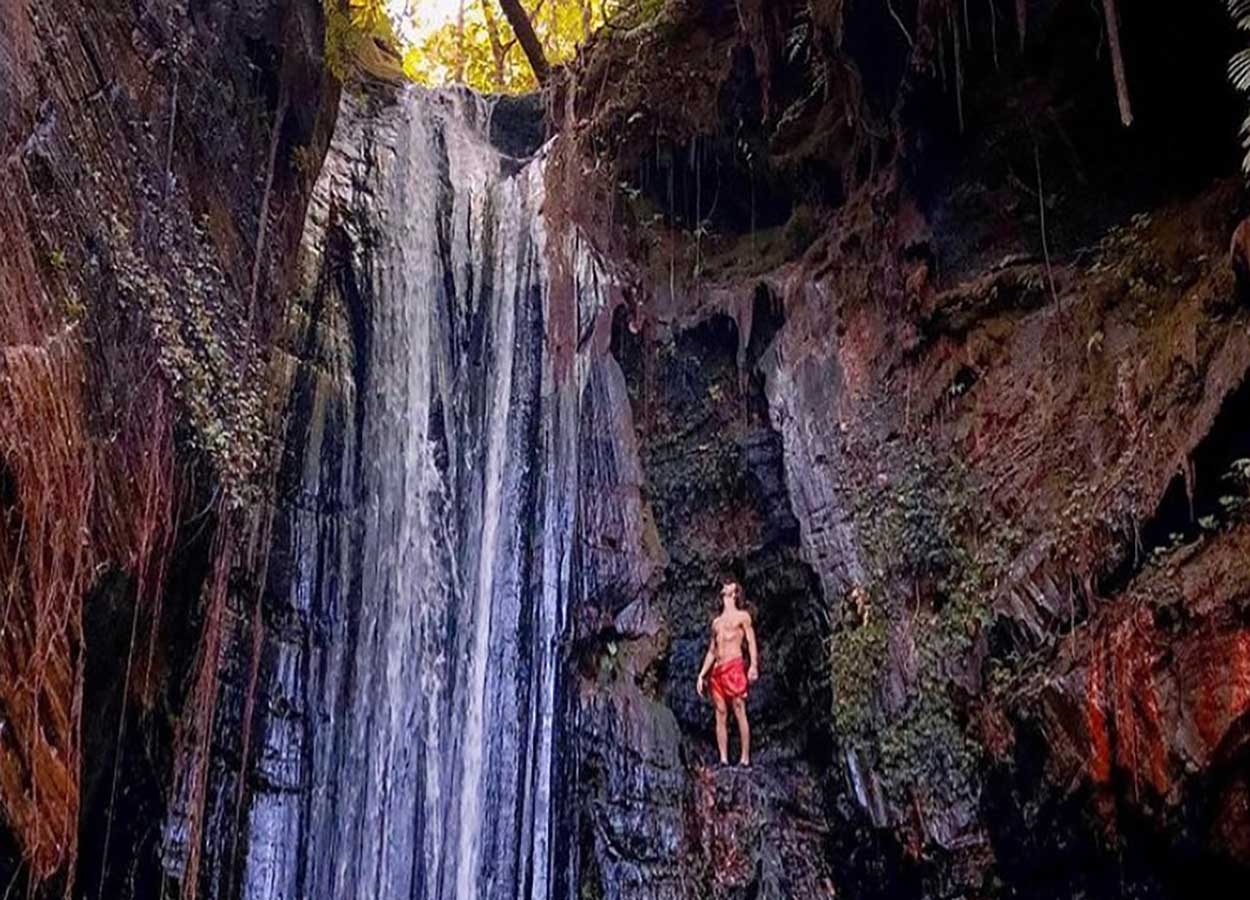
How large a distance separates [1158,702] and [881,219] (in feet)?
15.5

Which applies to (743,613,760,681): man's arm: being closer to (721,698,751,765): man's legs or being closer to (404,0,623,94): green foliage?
(721,698,751,765): man's legs

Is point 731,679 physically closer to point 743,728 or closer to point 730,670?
point 730,670

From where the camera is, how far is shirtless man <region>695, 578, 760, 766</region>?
9195 mm

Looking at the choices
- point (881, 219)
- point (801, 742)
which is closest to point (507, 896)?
point (801, 742)

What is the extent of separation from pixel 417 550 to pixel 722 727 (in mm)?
2871

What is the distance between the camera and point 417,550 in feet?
32.4

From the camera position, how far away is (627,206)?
1173cm

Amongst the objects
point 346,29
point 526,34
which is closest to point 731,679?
point 346,29

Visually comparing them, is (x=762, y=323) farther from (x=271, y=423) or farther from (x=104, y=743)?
(x=104, y=743)

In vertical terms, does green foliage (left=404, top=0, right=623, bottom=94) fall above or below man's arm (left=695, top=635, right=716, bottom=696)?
above

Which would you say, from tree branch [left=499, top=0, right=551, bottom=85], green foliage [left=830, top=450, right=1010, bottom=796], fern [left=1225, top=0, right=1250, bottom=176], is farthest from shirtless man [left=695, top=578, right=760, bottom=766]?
tree branch [left=499, top=0, right=551, bottom=85]

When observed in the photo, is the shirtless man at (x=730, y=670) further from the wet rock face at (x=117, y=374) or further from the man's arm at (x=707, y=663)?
the wet rock face at (x=117, y=374)

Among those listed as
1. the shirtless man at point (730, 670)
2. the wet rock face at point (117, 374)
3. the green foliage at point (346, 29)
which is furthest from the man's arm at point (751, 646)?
the green foliage at point (346, 29)

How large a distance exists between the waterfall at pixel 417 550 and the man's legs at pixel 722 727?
3.82 ft
